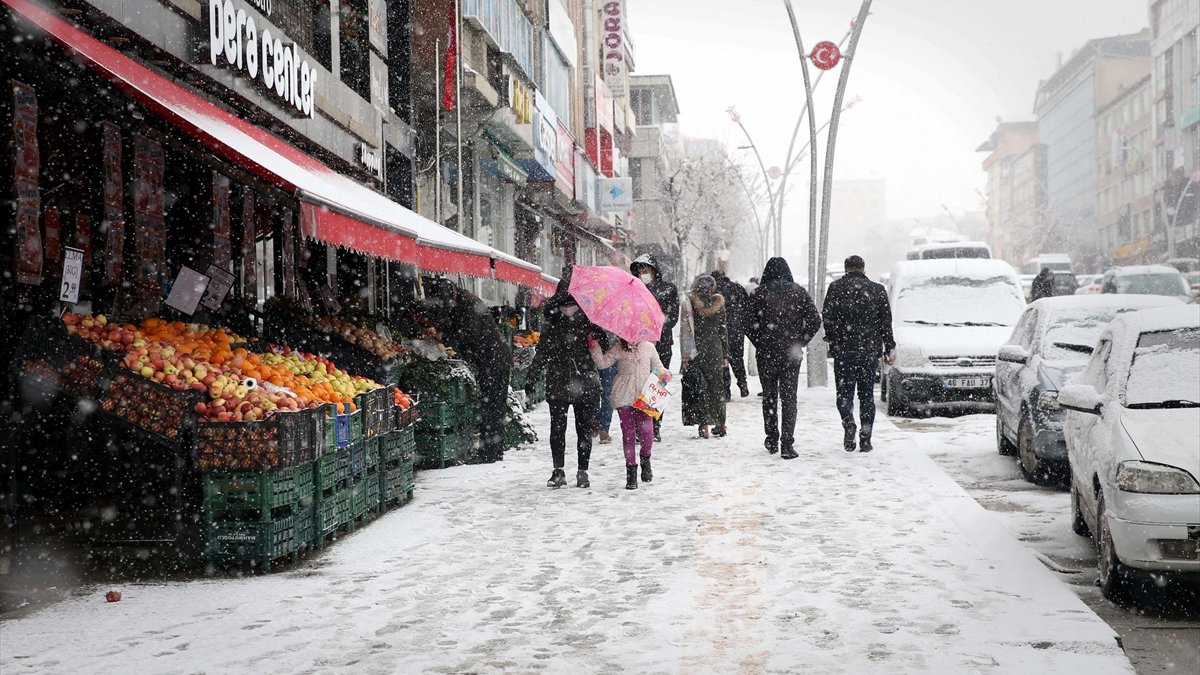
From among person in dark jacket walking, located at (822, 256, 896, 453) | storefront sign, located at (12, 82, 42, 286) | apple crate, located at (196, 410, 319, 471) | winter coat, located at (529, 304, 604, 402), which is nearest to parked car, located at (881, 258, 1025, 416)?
person in dark jacket walking, located at (822, 256, 896, 453)

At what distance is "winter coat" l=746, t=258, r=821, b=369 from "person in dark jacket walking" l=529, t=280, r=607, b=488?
2568mm

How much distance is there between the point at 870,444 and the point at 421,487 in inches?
182

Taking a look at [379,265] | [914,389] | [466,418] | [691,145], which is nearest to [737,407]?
[914,389]

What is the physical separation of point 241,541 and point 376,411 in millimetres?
2054

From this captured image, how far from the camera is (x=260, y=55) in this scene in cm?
1270

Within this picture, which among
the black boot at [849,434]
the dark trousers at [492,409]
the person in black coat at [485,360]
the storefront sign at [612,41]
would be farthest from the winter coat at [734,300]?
the storefront sign at [612,41]

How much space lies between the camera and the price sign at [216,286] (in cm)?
941

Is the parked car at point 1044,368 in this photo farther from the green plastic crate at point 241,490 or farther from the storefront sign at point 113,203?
the storefront sign at point 113,203

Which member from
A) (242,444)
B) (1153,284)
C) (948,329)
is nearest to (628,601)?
(242,444)

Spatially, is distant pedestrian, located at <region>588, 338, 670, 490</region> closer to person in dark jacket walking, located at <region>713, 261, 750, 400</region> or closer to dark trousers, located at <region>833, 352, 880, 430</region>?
dark trousers, located at <region>833, 352, 880, 430</region>

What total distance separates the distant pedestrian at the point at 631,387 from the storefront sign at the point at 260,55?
4339 mm

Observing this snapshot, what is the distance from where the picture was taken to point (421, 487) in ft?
36.1

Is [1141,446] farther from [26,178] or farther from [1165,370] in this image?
[26,178]

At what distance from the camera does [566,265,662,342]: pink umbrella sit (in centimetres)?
1029
